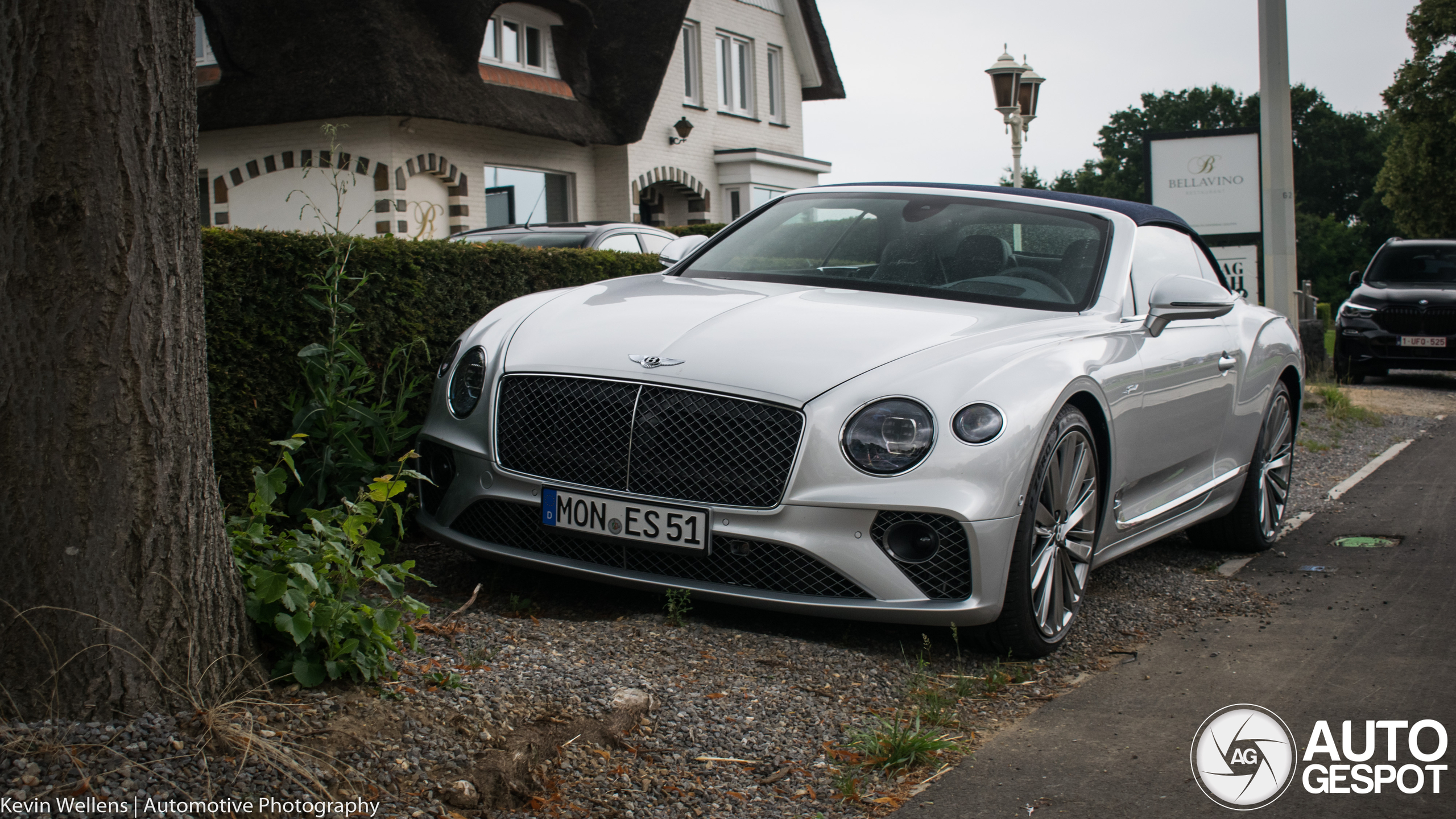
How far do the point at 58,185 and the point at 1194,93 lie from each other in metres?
88.3

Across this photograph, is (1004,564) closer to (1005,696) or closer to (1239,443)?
(1005,696)

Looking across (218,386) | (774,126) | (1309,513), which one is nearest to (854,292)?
(218,386)

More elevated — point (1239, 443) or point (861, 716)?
point (1239, 443)

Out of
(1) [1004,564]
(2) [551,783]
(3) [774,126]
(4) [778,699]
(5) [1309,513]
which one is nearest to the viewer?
(2) [551,783]

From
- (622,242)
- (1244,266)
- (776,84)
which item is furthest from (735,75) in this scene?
(1244,266)

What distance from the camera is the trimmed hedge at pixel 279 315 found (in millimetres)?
4980

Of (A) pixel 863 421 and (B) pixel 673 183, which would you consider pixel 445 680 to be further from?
(B) pixel 673 183

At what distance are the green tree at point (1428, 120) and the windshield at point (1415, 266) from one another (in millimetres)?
31382

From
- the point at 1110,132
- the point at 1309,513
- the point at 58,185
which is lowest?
the point at 1309,513

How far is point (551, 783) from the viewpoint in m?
3.11

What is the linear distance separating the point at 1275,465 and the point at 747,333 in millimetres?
3634

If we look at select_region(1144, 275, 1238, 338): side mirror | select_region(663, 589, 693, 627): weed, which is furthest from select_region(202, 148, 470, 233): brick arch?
select_region(663, 589, 693, 627): weed

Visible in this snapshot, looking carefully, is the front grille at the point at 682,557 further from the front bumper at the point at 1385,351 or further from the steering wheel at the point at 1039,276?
the front bumper at the point at 1385,351

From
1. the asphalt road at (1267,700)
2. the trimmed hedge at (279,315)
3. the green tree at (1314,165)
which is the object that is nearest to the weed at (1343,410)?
the asphalt road at (1267,700)
